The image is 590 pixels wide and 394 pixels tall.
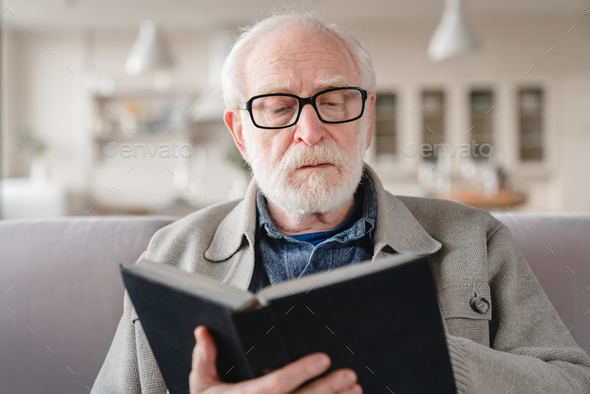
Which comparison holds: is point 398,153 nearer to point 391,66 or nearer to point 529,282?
point 391,66

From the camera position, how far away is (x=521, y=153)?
5203 millimetres

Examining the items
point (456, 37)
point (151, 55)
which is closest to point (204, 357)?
point (456, 37)

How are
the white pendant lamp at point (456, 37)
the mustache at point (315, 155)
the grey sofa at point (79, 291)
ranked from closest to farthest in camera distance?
the mustache at point (315, 155) → the grey sofa at point (79, 291) → the white pendant lamp at point (456, 37)

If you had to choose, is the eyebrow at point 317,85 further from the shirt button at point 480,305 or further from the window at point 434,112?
the window at point 434,112

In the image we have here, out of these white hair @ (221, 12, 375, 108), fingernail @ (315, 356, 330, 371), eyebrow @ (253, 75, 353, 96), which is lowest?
fingernail @ (315, 356, 330, 371)

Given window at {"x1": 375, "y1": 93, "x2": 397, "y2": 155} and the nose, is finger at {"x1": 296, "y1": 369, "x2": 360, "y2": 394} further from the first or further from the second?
window at {"x1": 375, "y1": 93, "x2": 397, "y2": 155}

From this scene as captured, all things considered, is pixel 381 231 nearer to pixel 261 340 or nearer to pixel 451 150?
pixel 261 340

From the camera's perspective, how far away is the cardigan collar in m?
0.98

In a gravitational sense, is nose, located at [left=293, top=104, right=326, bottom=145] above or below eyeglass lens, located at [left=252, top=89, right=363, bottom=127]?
below

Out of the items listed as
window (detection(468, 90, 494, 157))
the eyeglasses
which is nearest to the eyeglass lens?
Answer: the eyeglasses

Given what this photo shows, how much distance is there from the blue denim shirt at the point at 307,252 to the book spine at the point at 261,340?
46 cm

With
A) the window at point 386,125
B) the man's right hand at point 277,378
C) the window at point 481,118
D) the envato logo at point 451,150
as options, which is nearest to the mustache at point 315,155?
the man's right hand at point 277,378

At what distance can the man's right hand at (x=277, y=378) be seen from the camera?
1.77 ft

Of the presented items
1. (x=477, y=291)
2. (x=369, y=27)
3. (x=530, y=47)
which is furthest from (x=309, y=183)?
(x=530, y=47)
